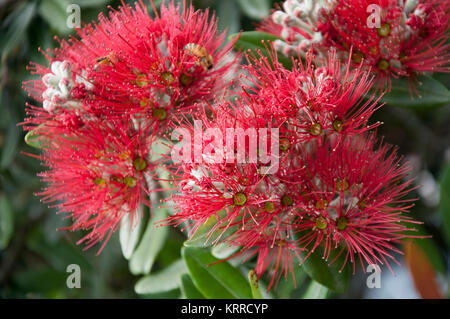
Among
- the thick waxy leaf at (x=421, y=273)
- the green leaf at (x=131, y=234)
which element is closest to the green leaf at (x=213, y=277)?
the green leaf at (x=131, y=234)

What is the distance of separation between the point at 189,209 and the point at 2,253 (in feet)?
5.54

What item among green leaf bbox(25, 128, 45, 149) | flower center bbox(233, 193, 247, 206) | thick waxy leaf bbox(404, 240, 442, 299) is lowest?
thick waxy leaf bbox(404, 240, 442, 299)

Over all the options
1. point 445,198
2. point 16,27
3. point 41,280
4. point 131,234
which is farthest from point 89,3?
point 445,198

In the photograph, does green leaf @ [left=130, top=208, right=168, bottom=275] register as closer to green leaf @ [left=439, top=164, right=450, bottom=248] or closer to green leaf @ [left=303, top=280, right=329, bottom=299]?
green leaf @ [left=303, top=280, right=329, bottom=299]

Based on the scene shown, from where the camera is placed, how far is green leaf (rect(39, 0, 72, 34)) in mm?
1831

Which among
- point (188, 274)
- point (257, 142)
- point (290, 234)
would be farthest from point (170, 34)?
point (188, 274)

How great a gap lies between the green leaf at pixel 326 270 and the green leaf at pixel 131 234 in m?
0.54

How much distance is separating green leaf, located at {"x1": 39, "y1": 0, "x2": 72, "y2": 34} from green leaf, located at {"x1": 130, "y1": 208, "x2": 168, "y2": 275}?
34.0 inches

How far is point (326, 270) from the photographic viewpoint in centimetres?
130

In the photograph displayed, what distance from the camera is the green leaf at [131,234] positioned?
1479mm

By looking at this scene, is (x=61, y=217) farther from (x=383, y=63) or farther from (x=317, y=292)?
(x=383, y=63)

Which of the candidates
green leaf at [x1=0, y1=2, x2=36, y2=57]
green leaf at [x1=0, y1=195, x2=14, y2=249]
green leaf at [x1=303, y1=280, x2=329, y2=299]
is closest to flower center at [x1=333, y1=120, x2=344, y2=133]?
green leaf at [x1=303, y1=280, x2=329, y2=299]

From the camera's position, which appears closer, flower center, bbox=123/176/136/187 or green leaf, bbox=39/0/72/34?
flower center, bbox=123/176/136/187

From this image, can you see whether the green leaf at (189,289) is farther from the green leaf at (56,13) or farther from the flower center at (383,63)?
the green leaf at (56,13)
